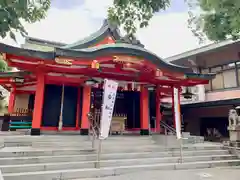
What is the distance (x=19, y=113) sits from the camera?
1027 centimetres

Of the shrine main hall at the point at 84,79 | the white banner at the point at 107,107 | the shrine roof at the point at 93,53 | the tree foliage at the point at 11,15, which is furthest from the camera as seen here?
the shrine main hall at the point at 84,79

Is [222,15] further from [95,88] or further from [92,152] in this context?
[95,88]

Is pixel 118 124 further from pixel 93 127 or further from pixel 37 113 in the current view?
pixel 37 113

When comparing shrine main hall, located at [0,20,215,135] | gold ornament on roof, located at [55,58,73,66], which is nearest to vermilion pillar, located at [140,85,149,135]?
shrine main hall, located at [0,20,215,135]

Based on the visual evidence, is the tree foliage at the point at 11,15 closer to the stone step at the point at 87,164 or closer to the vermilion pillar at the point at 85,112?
the stone step at the point at 87,164

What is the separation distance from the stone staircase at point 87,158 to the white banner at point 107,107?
0.97 m

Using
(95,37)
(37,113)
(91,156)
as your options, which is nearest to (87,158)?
(91,156)

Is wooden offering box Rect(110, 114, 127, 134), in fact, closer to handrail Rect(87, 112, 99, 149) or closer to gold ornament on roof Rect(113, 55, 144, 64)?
handrail Rect(87, 112, 99, 149)

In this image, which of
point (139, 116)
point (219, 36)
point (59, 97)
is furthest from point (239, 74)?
point (59, 97)

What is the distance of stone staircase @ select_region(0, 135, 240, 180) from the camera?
16.4ft

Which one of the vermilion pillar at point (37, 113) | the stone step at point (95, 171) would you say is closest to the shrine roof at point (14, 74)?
the vermilion pillar at point (37, 113)

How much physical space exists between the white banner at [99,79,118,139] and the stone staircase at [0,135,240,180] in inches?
38.3

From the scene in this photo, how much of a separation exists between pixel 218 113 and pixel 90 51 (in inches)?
381

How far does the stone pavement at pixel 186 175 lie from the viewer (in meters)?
5.18
